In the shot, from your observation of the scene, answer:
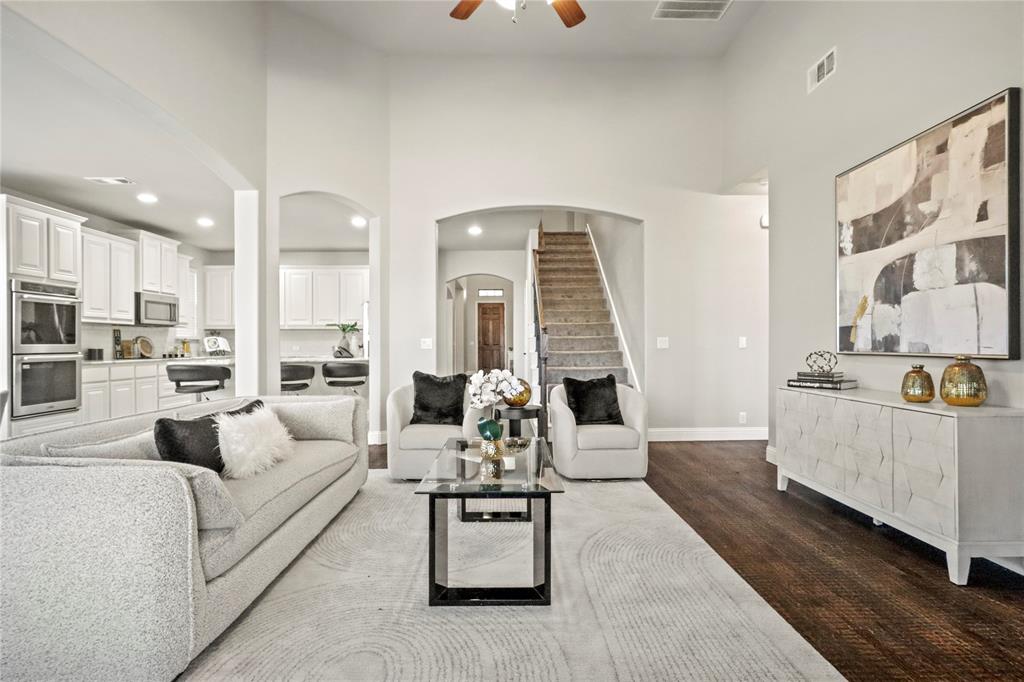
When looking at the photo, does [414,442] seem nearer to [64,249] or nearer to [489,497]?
[489,497]

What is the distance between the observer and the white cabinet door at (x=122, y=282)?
716 centimetres

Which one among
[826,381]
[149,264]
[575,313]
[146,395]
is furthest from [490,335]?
[826,381]

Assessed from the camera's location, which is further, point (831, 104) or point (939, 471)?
point (831, 104)

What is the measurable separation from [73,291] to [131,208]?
4.70 feet

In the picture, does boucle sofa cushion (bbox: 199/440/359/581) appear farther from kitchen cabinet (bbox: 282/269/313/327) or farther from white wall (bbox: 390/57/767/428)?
kitchen cabinet (bbox: 282/269/313/327)

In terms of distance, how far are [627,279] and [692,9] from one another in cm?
295

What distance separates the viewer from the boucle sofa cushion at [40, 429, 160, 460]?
6.70 feet

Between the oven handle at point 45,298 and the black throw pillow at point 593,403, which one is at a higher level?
the oven handle at point 45,298

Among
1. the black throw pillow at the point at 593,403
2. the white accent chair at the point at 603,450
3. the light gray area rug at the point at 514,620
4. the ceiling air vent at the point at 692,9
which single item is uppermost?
the ceiling air vent at the point at 692,9

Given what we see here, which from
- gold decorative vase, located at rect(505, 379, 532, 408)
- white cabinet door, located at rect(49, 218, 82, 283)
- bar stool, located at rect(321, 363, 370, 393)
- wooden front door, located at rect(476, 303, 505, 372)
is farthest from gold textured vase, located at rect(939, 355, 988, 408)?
wooden front door, located at rect(476, 303, 505, 372)

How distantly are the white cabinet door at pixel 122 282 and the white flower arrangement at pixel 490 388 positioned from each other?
632 cm

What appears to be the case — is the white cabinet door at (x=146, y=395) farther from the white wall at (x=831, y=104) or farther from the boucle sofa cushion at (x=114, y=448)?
the white wall at (x=831, y=104)

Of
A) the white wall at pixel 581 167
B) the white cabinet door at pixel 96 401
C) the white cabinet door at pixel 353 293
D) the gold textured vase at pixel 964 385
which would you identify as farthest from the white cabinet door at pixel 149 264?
the gold textured vase at pixel 964 385

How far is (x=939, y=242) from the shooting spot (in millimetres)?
2979
